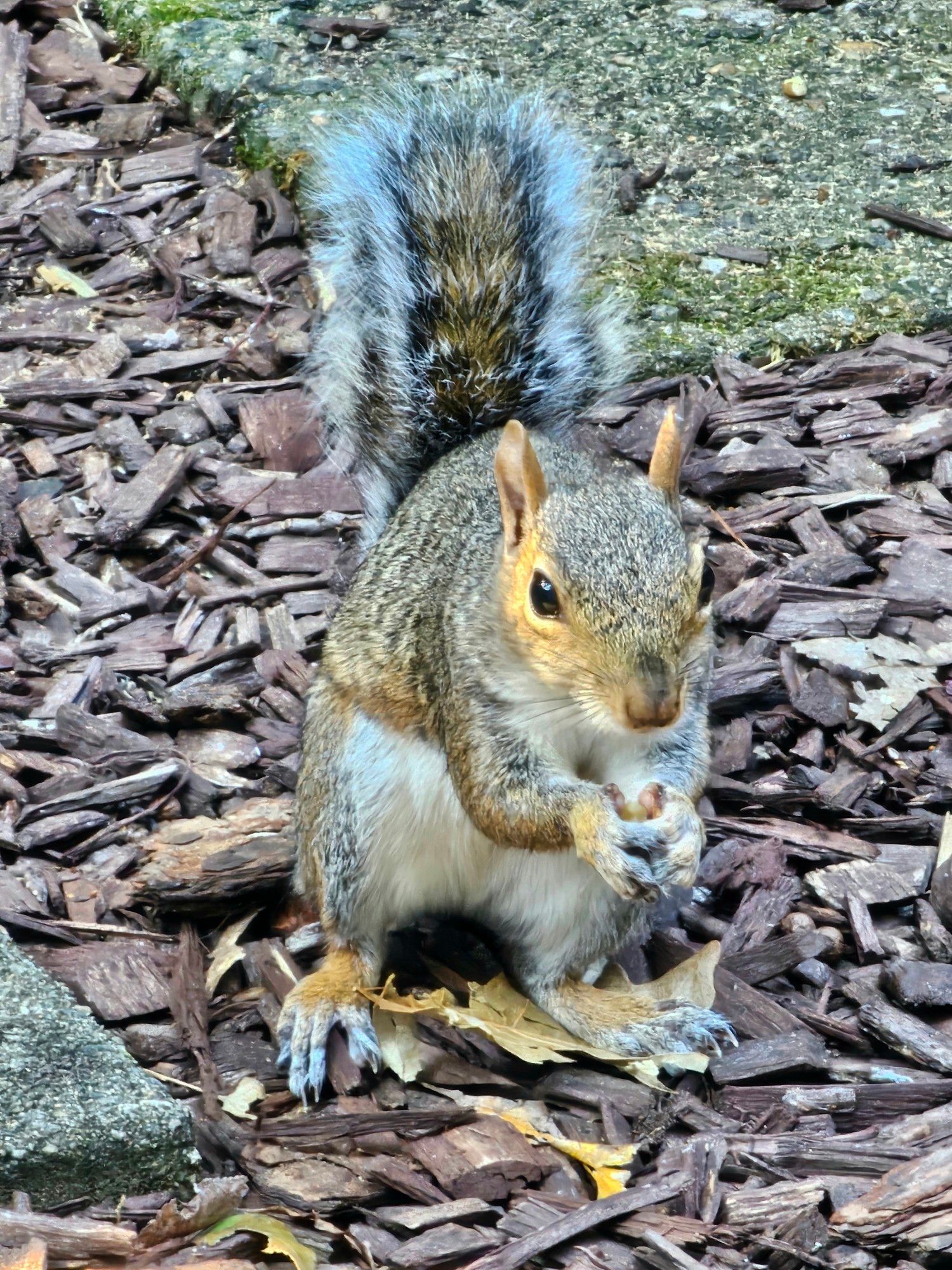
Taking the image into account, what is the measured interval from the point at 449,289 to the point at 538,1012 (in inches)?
59.1

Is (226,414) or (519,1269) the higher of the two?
(226,414)

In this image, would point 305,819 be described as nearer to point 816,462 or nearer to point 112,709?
point 112,709

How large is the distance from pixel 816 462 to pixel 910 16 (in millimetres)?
2441

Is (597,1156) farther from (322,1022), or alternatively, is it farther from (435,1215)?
(322,1022)

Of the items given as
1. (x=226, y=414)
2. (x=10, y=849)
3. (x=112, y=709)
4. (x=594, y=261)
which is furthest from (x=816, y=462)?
(x=10, y=849)

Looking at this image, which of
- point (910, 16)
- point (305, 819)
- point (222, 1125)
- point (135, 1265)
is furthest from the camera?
point (910, 16)

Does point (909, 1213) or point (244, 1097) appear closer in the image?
point (909, 1213)

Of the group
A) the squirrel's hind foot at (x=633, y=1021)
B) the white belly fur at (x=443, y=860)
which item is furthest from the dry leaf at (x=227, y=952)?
the squirrel's hind foot at (x=633, y=1021)

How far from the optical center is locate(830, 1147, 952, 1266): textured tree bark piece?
2.29 meters

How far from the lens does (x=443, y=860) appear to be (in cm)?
292

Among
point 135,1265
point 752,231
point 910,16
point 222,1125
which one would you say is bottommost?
point 222,1125

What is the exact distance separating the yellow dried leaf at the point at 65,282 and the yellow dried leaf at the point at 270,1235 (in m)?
2.94

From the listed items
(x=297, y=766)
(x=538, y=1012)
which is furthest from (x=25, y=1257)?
(x=297, y=766)

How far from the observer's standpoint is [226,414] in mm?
4199
